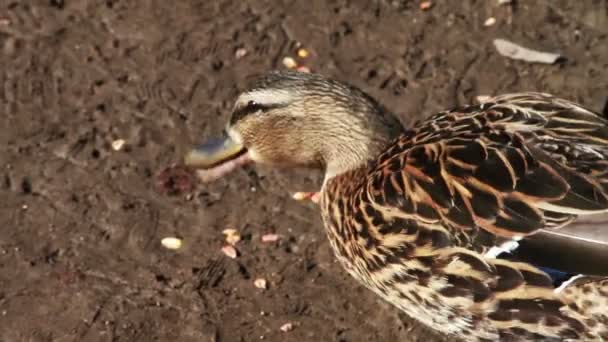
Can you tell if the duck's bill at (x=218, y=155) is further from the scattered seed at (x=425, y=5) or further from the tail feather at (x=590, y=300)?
the scattered seed at (x=425, y=5)

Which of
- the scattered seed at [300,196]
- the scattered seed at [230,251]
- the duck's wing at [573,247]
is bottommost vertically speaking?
the scattered seed at [230,251]

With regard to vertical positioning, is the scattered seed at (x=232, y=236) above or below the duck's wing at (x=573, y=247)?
below

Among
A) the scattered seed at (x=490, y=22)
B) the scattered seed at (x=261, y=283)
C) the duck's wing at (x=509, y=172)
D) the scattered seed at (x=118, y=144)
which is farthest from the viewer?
the scattered seed at (x=490, y=22)

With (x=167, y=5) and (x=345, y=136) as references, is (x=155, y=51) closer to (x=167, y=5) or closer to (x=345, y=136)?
(x=167, y=5)

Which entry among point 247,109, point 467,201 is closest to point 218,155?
point 247,109

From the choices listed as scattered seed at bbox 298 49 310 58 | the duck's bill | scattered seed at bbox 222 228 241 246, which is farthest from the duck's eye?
scattered seed at bbox 298 49 310 58

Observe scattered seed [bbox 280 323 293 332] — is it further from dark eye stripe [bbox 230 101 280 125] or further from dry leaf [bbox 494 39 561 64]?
dry leaf [bbox 494 39 561 64]

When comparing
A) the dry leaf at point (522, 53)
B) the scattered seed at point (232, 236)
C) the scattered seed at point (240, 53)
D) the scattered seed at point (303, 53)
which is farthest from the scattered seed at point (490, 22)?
the scattered seed at point (232, 236)
